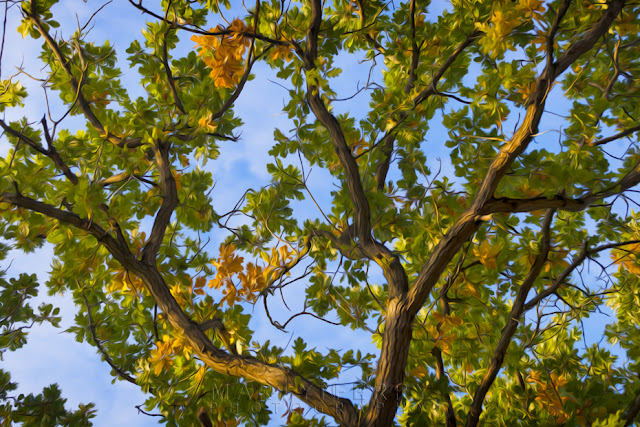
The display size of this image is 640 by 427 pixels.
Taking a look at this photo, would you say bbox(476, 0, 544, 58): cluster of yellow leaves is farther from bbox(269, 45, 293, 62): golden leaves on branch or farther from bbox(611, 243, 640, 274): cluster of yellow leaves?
bbox(611, 243, 640, 274): cluster of yellow leaves

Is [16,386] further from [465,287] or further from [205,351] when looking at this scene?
[465,287]

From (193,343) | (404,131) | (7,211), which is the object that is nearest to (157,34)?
(7,211)

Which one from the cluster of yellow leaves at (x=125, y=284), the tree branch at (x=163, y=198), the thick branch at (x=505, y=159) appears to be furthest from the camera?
the cluster of yellow leaves at (x=125, y=284)

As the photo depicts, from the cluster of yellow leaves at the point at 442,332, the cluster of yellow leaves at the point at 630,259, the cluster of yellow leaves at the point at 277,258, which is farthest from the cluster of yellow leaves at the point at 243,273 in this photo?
the cluster of yellow leaves at the point at 630,259

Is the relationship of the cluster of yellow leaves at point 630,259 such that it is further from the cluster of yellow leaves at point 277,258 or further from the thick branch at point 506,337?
the cluster of yellow leaves at point 277,258

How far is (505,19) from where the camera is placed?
312 cm

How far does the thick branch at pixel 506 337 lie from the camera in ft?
Answer: 12.0

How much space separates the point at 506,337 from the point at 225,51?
2.98m

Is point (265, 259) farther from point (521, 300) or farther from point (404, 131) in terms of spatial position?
point (521, 300)

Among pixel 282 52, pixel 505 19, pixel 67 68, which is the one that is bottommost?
pixel 505 19

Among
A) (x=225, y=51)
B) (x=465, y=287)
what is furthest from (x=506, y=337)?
(x=225, y=51)

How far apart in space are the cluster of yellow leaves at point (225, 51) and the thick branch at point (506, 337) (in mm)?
2617

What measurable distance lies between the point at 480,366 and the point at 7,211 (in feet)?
14.0

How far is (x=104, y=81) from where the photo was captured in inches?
170
